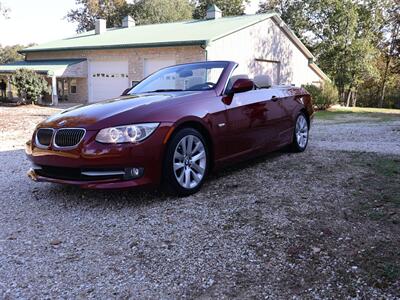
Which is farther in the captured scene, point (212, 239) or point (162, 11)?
point (162, 11)

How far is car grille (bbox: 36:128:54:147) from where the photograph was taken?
448cm

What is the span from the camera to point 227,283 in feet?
9.25

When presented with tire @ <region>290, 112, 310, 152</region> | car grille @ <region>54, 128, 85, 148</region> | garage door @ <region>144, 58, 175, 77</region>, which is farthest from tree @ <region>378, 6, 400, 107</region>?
car grille @ <region>54, 128, 85, 148</region>

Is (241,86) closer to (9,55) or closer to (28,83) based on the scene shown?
(28,83)

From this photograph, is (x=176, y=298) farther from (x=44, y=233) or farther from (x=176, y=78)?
(x=176, y=78)

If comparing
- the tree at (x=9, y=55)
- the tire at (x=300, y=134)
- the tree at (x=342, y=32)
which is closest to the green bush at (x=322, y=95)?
the tree at (x=342, y=32)

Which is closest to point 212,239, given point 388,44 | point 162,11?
point 388,44

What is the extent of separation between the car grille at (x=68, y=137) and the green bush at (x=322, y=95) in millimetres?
19955

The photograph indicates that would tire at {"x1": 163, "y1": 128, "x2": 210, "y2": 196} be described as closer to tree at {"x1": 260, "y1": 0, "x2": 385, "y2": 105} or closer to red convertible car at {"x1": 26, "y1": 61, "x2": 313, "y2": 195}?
red convertible car at {"x1": 26, "y1": 61, "x2": 313, "y2": 195}

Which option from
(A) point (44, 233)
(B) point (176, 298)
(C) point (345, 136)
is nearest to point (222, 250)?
(B) point (176, 298)

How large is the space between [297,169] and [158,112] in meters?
2.44

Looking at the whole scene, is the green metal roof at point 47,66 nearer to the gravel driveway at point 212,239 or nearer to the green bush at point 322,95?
the green bush at point 322,95

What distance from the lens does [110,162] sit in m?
4.12

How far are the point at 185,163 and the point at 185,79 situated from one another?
4.93 feet
